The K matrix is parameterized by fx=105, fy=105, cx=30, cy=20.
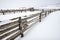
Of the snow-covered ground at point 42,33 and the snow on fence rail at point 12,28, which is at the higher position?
the snow on fence rail at point 12,28

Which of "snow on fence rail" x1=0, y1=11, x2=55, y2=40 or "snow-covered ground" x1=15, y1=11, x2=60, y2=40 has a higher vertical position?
"snow on fence rail" x1=0, y1=11, x2=55, y2=40

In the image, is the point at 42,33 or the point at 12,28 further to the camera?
the point at 42,33

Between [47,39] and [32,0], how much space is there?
99.9 m

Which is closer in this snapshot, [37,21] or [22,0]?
[37,21]

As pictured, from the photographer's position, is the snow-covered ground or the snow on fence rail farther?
the snow-covered ground

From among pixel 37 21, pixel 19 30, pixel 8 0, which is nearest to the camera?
pixel 19 30

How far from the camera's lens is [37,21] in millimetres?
11117

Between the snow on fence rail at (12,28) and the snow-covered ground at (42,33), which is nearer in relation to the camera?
the snow on fence rail at (12,28)

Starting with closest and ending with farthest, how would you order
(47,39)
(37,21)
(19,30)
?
1. (47,39)
2. (19,30)
3. (37,21)

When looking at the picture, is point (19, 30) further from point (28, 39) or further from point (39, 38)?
point (39, 38)

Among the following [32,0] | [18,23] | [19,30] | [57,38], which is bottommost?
[57,38]

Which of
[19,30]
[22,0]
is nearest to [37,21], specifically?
[19,30]

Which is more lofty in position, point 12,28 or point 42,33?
point 12,28

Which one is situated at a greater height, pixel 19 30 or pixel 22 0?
pixel 22 0
